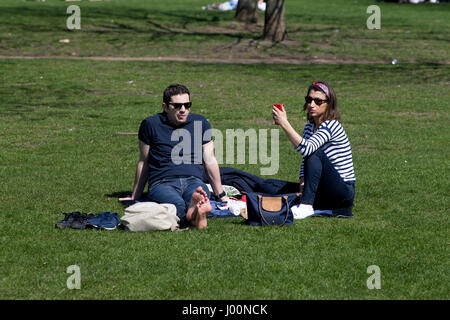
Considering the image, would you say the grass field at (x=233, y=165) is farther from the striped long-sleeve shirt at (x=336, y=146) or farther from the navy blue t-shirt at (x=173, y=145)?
the navy blue t-shirt at (x=173, y=145)

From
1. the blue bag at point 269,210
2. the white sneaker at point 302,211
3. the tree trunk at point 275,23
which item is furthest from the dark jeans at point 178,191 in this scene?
the tree trunk at point 275,23

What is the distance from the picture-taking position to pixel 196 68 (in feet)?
67.4

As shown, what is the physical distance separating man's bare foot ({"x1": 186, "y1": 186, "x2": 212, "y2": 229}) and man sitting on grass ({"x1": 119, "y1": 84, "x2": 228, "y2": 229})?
20.4 inches

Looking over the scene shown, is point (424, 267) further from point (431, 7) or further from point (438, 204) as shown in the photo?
point (431, 7)

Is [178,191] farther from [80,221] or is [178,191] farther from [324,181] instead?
[324,181]

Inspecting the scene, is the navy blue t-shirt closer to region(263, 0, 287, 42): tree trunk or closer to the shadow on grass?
region(263, 0, 287, 42): tree trunk

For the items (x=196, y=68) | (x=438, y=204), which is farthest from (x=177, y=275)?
(x=196, y=68)

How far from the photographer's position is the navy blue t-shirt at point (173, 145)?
8219 mm

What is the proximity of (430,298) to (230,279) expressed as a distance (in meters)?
1.48

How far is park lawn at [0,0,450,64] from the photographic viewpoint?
2295 cm

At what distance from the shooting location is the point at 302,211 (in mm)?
7945

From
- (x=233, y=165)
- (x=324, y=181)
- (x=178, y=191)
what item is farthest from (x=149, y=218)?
(x=233, y=165)

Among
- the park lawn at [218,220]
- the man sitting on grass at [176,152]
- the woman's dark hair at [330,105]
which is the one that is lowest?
the park lawn at [218,220]

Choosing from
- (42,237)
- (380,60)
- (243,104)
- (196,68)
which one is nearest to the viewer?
(42,237)
